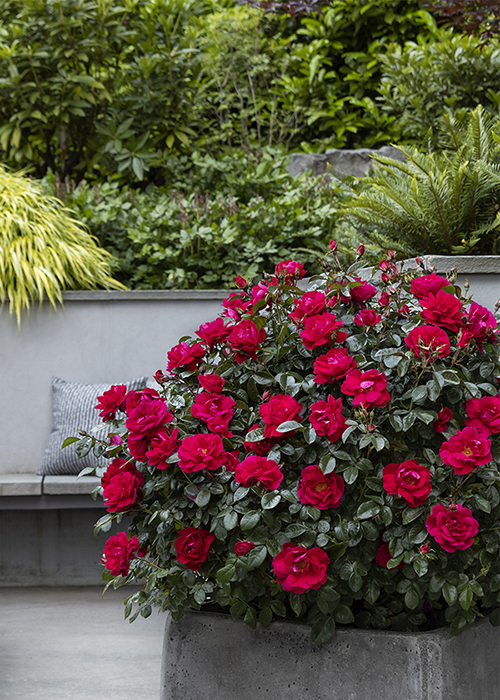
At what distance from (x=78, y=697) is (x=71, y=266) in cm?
218

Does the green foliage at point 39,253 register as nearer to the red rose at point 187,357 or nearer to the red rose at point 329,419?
the red rose at point 187,357

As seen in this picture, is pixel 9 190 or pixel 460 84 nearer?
pixel 9 190

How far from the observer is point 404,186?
2539 millimetres

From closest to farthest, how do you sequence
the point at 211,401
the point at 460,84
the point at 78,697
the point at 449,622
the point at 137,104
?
the point at 449,622 < the point at 211,401 < the point at 78,697 < the point at 460,84 < the point at 137,104

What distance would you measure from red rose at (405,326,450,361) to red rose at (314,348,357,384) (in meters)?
0.14

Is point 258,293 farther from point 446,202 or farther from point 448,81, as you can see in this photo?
point 448,81

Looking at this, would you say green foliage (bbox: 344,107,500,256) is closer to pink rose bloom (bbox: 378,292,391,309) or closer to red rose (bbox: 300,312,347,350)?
pink rose bloom (bbox: 378,292,391,309)

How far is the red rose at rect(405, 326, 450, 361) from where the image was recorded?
4.70 ft

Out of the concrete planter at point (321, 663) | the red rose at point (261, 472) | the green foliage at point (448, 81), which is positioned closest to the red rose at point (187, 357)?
the red rose at point (261, 472)

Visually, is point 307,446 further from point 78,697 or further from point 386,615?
point 78,697

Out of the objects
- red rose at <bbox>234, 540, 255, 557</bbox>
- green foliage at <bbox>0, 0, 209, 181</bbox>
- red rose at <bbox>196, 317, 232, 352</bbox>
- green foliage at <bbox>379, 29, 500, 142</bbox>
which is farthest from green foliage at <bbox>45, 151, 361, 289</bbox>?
red rose at <bbox>234, 540, 255, 557</bbox>

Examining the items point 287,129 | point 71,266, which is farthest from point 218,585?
point 287,129

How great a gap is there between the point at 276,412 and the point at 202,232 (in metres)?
2.40

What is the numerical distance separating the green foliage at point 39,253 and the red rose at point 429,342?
7.85 ft
